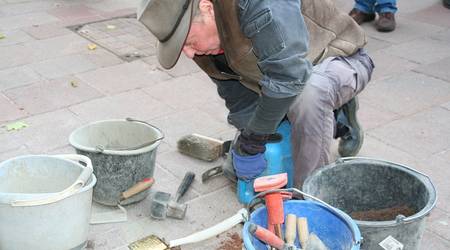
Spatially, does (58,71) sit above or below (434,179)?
below

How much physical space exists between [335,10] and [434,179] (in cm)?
117

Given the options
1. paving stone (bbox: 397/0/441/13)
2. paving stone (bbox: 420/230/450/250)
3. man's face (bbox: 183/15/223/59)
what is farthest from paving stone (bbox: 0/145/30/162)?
paving stone (bbox: 397/0/441/13)

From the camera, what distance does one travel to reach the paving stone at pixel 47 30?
5.65 m

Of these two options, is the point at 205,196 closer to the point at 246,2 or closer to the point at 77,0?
the point at 246,2

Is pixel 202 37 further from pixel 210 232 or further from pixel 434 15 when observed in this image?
pixel 434 15

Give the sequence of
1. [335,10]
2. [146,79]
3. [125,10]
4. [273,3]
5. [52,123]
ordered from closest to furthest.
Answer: [273,3]
[335,10]
[52,123]
[146,79]
[125,10]

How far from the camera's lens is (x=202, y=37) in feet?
8.23

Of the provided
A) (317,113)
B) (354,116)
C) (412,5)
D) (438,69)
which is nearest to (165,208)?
(317,113)

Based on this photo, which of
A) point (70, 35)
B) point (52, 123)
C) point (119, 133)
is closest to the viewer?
point (119, 133)

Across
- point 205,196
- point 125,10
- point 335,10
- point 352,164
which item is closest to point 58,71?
point 125,10

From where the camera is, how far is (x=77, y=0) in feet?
22.0

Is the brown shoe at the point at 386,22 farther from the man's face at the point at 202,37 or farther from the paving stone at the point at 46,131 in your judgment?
the man's face at the point at 202,37

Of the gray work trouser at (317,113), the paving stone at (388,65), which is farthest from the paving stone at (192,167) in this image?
the paving stone at (388,65)

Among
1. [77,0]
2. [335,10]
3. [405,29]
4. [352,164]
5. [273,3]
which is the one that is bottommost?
[77,0]
